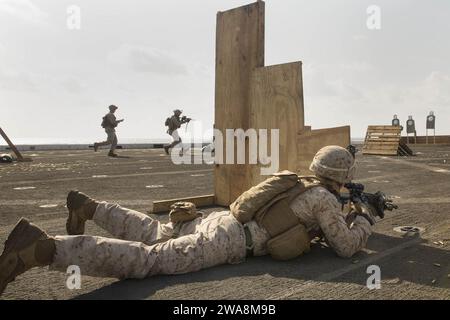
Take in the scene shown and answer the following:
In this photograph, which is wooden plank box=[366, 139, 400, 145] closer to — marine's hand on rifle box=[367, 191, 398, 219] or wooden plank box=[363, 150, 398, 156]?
wooden plank box=[363, 150, 398, 156]

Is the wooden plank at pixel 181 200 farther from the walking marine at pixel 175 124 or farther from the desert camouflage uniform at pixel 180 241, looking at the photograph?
the walking marine at pixel 175 124

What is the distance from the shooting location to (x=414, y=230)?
4676 millimetres

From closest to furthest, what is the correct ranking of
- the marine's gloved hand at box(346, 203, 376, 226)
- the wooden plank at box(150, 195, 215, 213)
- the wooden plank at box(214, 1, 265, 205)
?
the marine's gloved hand at box(346, 203, 376, 226), the wooden plank at box(214, 1, 265, 205), the wooden plank at box(150, 195, 215, 213)

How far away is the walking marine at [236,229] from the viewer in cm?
292

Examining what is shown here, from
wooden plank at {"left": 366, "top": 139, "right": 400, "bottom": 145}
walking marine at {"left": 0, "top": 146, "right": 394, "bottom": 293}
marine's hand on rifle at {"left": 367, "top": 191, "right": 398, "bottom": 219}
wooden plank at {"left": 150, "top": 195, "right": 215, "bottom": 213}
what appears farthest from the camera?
wooden plank at {"left": 366, "top": 139, "right": 400, "bottom": 145}

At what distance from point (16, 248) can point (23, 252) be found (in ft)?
0.17

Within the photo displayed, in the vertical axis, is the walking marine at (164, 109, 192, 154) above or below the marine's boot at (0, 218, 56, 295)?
above

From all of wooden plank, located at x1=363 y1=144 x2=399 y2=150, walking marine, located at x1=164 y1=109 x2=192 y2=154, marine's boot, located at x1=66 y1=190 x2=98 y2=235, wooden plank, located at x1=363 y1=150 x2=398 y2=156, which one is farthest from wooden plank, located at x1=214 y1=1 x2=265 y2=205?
wooden plank, located at x1=363 y1=144 x2=399 y2=150

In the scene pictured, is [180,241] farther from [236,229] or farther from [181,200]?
[181,200]

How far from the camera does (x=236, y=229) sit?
3.37 meters

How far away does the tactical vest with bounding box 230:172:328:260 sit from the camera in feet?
11.1

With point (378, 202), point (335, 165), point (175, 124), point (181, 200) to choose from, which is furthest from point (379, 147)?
point (335, 165)

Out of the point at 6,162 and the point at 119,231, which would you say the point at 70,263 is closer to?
the point at 119,231
